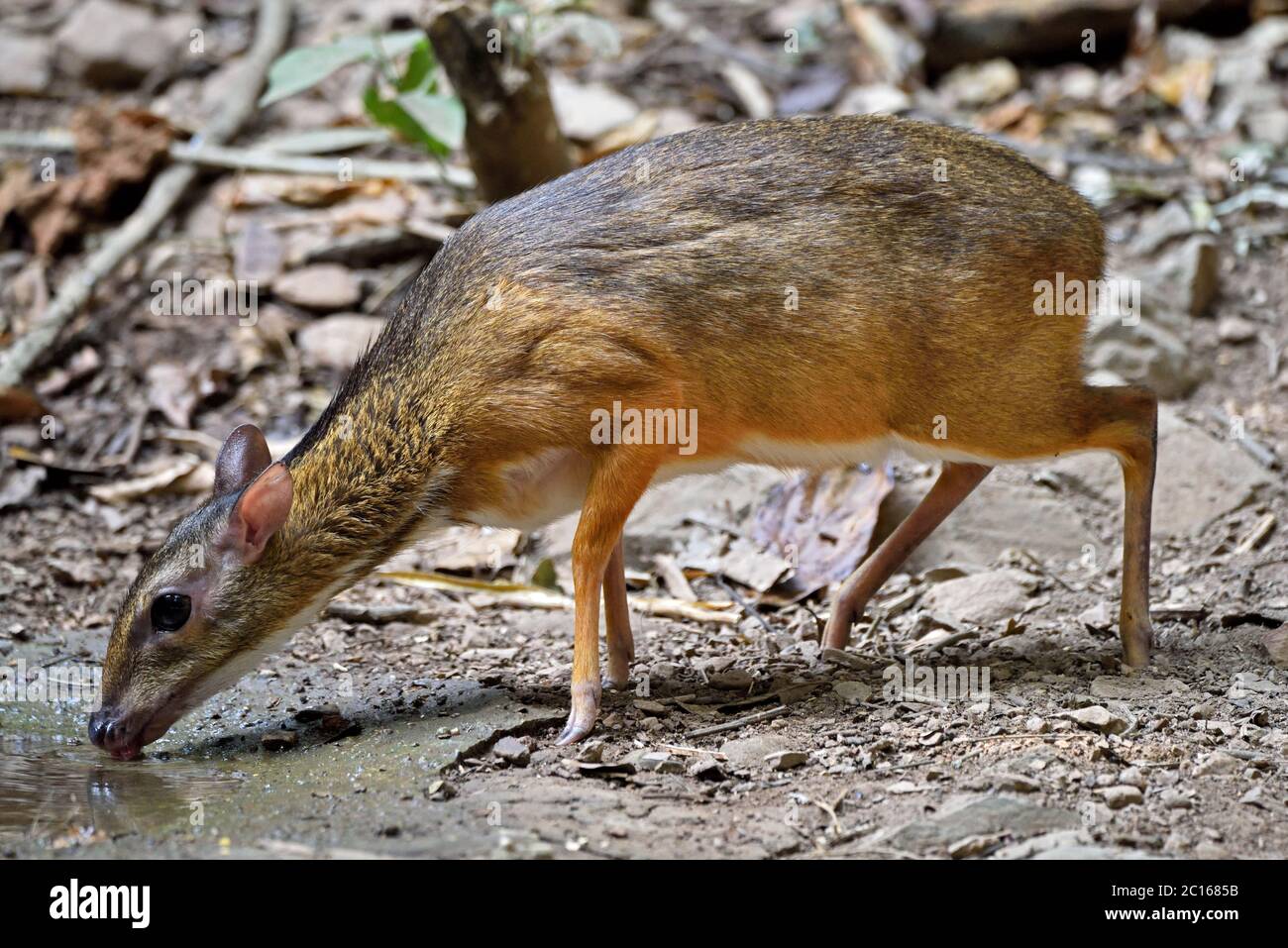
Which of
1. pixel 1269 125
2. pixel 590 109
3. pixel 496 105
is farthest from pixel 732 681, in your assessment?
pixel 1269 125

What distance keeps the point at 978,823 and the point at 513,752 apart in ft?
6.06

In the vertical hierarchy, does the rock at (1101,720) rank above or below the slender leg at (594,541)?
below

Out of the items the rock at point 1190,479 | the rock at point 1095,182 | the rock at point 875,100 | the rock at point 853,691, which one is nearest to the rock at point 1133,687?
the rock at point 853,691

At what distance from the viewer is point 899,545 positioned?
7090mm

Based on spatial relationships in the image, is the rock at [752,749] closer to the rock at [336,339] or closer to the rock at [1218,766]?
the rock at [1218,766]

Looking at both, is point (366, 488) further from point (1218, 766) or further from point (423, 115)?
point (423, 115)

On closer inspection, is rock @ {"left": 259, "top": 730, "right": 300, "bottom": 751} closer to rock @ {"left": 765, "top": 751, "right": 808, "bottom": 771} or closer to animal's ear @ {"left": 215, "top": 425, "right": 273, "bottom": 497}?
animal's ear @ {"left": 215, "top": 425, "right": 273, "bottom": 497}

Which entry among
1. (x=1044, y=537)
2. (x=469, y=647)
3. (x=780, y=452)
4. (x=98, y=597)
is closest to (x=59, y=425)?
(x=98, y=597)

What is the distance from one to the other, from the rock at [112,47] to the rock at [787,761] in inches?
421

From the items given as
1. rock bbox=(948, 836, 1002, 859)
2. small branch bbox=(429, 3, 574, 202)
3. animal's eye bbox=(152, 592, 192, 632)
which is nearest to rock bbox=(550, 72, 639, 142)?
small branch bbox=(429, 3, 574, 202)

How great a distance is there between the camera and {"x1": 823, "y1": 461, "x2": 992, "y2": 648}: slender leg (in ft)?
23.0

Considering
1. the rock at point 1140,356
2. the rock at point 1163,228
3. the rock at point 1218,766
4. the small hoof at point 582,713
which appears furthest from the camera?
Answer: the rock at point 1163,228

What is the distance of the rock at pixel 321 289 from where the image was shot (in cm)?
1080
